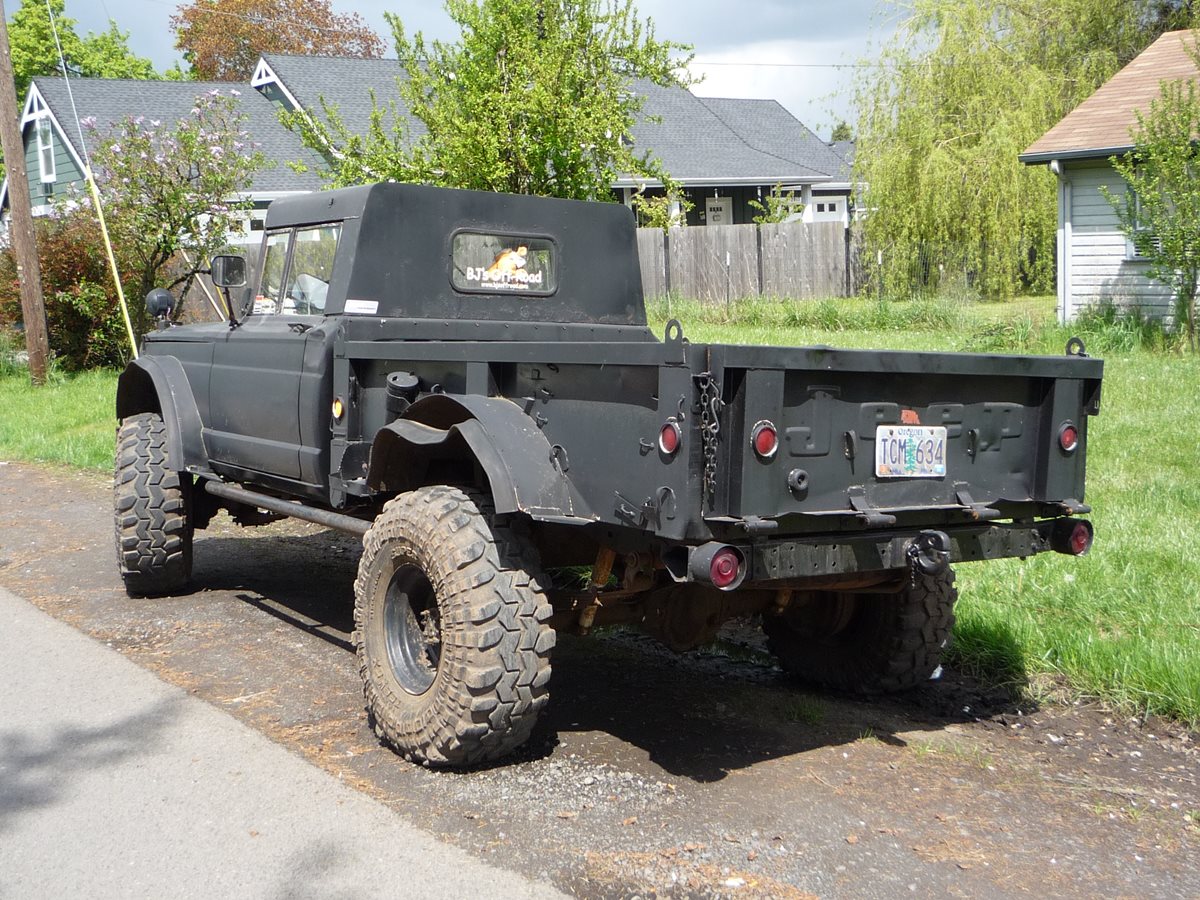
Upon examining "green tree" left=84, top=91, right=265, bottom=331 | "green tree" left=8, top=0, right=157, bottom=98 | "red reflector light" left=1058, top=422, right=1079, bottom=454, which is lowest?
"red reflector light" left=1058, top=422, right=1079, bottom=454

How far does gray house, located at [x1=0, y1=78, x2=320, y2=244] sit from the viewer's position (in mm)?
30406

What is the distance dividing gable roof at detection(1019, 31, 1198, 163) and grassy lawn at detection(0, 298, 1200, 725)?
3522 millimetres

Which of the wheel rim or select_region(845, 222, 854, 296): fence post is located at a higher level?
select_region(845, 222, 854, 296): fence post

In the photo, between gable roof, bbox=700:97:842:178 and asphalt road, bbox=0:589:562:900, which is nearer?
asphalt road, bbox=0:589:562:900

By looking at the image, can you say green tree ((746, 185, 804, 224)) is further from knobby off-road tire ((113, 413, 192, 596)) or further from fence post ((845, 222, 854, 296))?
knobby off-road tire ((113, 413, 192, 596))

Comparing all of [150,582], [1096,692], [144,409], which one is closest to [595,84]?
[144,409]

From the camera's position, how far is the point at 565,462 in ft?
Answer: 14.7

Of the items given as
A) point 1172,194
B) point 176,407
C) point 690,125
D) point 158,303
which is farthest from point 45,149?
point 176,407

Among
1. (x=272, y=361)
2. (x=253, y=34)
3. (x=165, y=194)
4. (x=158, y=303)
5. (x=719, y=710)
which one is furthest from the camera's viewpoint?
(x=253, y=34)

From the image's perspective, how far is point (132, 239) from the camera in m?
19.4

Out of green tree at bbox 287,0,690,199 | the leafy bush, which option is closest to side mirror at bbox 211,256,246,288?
green tree at bbox 287,0,690,199

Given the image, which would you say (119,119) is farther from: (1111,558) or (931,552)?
(931,552)

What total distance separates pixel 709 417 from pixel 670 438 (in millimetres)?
152

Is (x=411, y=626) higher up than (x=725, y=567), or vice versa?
(x=725, y=567)
